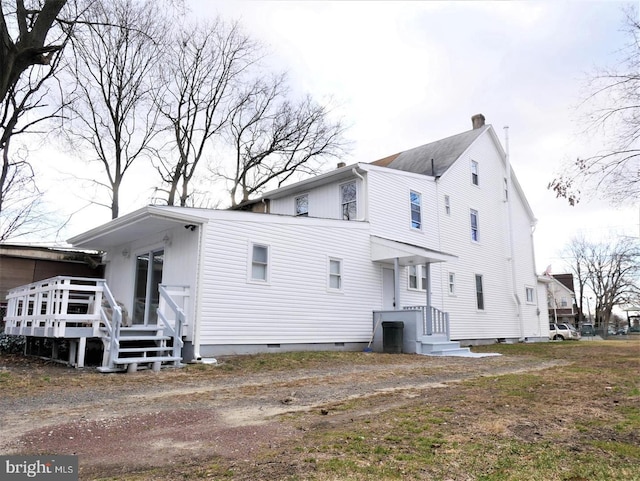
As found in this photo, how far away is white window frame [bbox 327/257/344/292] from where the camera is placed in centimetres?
1390

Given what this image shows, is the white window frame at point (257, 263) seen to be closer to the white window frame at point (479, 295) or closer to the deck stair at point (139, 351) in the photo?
the deck stair at point (139, 351)

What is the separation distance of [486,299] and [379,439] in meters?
17.3

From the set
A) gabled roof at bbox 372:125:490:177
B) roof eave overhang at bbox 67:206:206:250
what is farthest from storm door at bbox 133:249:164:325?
gabled roof at bbox 372:125:490:177

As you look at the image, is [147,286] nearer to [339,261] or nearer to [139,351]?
[139,351]

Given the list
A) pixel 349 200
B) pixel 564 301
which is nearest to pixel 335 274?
pixel 349 200

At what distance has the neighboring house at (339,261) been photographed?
1152 centimetres

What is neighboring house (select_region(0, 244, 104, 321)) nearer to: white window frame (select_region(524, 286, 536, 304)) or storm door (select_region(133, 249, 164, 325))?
storm door (select_region(133, 249, 164, 325))

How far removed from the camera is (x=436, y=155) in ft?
69.3

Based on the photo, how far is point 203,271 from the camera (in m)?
11.2

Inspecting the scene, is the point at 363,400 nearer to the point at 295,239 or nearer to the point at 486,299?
the point at 295,239

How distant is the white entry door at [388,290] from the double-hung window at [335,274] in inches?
78.0

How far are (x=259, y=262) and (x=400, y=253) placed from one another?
14.6ft

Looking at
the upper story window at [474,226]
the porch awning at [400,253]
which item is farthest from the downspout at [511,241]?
the porch awning at [400,253]

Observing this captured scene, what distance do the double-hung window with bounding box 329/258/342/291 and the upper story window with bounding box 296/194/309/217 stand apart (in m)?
3.72
